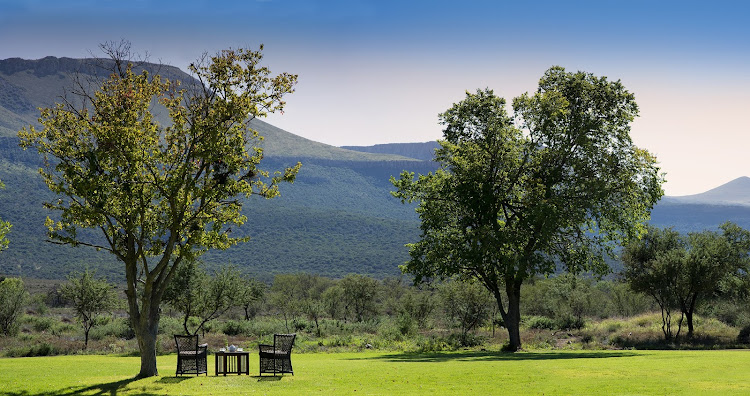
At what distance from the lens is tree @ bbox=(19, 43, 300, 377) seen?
1917 centimetres

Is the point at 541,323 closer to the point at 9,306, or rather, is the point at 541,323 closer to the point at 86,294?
the point at 86,294

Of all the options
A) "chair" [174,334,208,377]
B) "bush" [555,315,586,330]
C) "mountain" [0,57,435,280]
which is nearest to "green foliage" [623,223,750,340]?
"bush" [555,315,586,330]

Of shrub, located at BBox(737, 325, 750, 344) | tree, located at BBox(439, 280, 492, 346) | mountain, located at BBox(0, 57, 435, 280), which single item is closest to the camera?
shrub, located at BBox(737, 325, 750, 344)

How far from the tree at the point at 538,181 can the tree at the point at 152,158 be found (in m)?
16.0

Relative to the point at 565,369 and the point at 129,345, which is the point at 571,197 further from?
the point at 129,345

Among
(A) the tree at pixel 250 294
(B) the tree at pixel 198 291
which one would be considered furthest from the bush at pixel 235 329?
(B) the tree at pixel 198 291

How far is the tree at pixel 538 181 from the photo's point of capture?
34.2m

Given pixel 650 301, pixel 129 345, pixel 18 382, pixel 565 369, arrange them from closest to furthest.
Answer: pixel 18 382 < pixel 565 369 < pixel 129 345 < pixel 650 301

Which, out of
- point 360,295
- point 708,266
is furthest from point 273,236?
point 708,266

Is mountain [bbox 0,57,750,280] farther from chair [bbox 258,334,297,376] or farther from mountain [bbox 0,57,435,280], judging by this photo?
chair [bbox 258,334,297,376]

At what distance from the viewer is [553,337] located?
46.5 m

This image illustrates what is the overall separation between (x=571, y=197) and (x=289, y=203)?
145 metres

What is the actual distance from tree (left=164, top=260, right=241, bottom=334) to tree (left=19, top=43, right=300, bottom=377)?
20086 mm

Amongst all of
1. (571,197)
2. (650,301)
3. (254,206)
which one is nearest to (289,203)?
(254,206)
